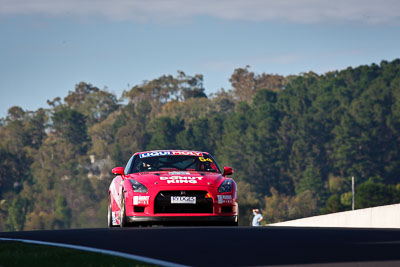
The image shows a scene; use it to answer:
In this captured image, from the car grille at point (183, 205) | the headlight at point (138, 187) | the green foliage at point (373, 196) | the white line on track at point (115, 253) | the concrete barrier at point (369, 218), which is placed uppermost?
the headlight at point (138, 187)

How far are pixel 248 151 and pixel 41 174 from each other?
3677 cm

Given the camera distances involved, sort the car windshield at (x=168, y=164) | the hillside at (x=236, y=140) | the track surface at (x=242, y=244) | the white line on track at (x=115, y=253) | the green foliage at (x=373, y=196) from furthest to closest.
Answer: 1. the hillside at (x=236, y=140)
2. the green foliage at (x=373, y=196)
3. the car windshield at (x=168, y=164)
4. the track surface at (x=242, y=244)
5. the white line on track at (x=115, y=253)

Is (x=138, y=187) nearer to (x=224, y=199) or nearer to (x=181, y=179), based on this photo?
(x=181, y=179)

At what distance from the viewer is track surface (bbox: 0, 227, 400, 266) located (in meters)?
10.6

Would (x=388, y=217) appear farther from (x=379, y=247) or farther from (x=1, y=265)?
(x=1, y=265)

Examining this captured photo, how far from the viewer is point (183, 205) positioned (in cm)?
1642

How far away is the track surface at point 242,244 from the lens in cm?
1059

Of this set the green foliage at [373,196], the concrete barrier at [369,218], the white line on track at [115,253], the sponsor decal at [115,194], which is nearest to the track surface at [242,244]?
the white line on track at [115,253]

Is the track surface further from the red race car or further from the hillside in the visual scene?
the hillside

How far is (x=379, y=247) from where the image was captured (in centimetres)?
1188

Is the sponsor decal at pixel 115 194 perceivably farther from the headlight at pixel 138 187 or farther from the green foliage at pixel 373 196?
the green foliage at pixel 373 196

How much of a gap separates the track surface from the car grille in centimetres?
124

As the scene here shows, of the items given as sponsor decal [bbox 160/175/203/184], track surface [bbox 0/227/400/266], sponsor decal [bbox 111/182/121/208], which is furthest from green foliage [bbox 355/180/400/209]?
track surface [bbox 0/227/400/266]

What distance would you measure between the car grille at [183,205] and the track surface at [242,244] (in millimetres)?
1242
